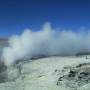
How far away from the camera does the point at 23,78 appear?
27.0 ft

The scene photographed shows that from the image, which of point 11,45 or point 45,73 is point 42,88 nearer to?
point 45,73

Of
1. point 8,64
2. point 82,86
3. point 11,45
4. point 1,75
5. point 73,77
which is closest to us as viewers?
point 82,86

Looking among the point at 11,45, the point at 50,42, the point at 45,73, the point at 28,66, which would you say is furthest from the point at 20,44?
the point at 45,73

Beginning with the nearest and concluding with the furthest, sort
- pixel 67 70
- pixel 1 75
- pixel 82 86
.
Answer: pixel 82 86, pixel 67 70, pixel 1 75

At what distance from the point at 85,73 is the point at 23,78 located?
169cm

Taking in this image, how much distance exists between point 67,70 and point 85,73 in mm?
517

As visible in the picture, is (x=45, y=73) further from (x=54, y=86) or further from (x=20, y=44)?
(x=20, y=44)

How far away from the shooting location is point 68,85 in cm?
721

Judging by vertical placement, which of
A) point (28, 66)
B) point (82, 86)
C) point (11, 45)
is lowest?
point (82, 86)

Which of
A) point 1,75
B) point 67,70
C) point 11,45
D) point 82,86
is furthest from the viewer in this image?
point 11,45

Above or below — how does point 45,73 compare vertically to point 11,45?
below

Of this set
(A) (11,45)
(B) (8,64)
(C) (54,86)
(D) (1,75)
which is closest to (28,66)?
(D) (1,75)

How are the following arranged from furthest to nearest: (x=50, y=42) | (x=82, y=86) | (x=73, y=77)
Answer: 1. (x=50, y=42)
2. (x=73, y=77)
3. (x=82, y=86)

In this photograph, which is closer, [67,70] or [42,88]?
[42,88]
